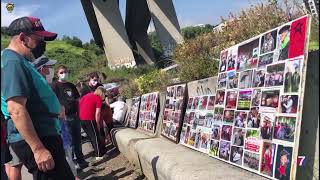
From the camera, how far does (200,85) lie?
7.21m

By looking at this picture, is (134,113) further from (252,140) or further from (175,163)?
(252,140)

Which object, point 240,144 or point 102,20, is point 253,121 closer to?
point 240,144

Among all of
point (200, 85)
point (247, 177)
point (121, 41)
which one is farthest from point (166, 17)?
point (247, 177)

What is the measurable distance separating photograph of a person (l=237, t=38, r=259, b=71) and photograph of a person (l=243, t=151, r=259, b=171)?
826mm

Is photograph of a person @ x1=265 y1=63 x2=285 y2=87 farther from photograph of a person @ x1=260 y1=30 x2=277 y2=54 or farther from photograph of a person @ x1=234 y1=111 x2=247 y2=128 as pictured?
photograph of a person @ x1=234 y1=111 x2=247 y2=128

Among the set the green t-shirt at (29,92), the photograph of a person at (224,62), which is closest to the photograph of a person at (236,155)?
the photograph of a person at (224,62)

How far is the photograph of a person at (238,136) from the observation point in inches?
203

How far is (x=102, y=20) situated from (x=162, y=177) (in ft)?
119

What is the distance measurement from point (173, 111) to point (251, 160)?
11.8 ft

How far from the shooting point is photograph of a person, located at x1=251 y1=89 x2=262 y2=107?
4.81 m

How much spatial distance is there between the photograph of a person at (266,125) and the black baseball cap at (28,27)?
79.8 inches

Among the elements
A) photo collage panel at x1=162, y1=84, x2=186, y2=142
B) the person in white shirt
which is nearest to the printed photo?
photo collage panel at x1=162, y1=84, x2=186, y2=142

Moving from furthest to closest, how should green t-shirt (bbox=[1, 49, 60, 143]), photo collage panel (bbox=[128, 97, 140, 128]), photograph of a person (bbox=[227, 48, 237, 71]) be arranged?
photo collage panel (bbox=[128, 97, 140, 128]) → photograph of a person (bbox=[227, 48, 237, 71]) → green t-shirt (bbox=[1, 49, 60, 143])

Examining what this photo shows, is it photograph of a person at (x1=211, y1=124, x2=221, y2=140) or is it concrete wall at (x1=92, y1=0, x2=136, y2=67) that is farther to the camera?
concrete wall at (x1=92, y1=0, x2=136, y2=67)
